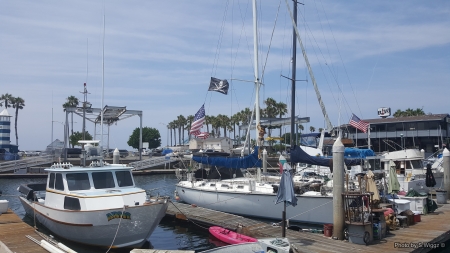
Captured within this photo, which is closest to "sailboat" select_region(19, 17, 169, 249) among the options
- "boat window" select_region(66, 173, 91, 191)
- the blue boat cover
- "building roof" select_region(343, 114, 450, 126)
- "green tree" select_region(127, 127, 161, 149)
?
"boat window" select_region(66, 173, 91, 191)

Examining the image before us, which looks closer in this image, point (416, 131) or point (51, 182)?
point (51, 182)

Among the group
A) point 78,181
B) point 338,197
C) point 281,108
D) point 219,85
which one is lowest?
point 338,197

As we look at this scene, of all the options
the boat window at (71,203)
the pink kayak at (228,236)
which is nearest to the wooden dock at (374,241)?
the pink kayak at (228,236)

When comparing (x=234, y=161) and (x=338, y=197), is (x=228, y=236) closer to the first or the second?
(x=338, y=197)

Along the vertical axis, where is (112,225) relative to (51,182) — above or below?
below

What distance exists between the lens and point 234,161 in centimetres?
2522

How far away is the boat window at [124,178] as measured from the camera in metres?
18.3

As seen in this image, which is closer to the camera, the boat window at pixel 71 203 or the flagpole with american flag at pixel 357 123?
the boat window at pixel 71 203

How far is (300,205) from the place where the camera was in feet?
64.9

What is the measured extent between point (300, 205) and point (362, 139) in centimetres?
5056

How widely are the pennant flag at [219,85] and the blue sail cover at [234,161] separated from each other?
453 centimetres

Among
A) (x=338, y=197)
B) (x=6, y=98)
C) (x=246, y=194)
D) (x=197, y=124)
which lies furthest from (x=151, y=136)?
Result: (x=338, y=197)

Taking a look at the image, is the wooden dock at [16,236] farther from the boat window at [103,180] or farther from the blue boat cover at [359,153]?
the blue boat cover at [359,153]

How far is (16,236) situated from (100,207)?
3.31 metres
